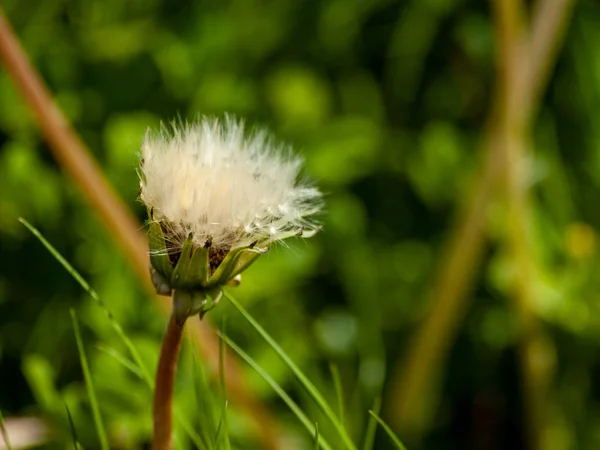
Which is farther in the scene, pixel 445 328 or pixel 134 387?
pixel 445 328

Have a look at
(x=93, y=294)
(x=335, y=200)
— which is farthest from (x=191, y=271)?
(x=335, y=200)

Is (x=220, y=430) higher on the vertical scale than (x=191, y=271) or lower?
lower

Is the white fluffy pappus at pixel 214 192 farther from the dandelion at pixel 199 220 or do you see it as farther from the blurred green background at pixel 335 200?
the blurred green background at pixel 335 200

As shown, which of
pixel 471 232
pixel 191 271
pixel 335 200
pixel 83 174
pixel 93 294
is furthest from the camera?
pixel 335 200

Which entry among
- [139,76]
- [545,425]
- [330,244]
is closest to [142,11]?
[139,76]

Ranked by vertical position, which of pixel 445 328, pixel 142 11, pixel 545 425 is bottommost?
pixel 545 425

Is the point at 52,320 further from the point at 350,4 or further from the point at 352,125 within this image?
the point at 350,4

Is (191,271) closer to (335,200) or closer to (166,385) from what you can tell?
(166,385)
